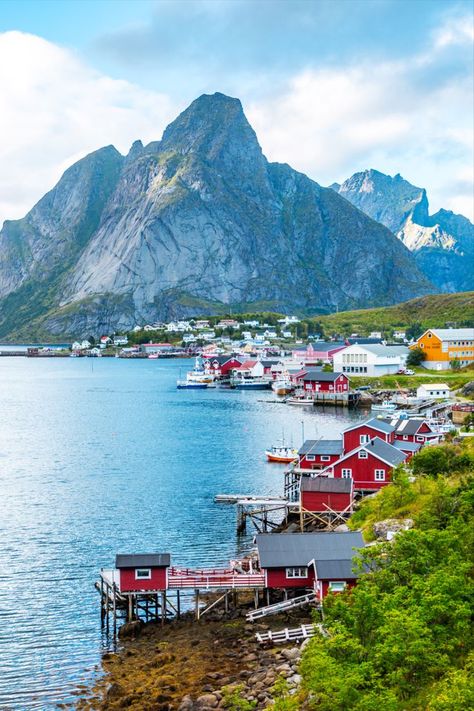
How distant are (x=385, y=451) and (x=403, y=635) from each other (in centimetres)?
3020

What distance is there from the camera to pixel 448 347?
13562cm

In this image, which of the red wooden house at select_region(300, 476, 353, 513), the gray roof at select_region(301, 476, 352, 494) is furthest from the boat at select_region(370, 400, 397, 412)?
the red wooden house at select_region(300, 476, 353, 513)

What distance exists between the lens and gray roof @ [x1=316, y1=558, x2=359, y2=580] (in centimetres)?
3412

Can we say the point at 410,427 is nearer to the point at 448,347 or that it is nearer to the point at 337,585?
the point at 337,585

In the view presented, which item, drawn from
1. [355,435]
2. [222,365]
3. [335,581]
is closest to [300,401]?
[222,365]

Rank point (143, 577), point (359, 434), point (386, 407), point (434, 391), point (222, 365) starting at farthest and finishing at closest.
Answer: point (222, 365)
point (434, 391)
point (386, 407)
point (359, 434)
point (143, 577)

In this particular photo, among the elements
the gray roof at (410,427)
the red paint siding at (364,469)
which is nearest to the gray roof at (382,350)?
the gray roof at (410,427)

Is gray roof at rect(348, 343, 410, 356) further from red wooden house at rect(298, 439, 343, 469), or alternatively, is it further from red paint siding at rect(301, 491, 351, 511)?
red paint siding at rect(301, 491, 351, 511)

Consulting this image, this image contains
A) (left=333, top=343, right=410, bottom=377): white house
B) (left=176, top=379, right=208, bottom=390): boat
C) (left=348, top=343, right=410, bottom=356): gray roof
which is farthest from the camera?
(left=176, top=379, right=208, bottom=390): boat

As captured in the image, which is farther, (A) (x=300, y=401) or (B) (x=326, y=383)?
(B) (x=326, y=383)

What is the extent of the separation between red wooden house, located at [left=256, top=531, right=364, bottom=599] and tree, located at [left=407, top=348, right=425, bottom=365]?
10595 cm

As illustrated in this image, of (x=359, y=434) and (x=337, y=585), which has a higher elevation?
(x=359, y=434)

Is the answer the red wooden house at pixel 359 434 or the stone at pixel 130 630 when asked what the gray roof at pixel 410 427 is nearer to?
the red wooden house at pixel 359 434

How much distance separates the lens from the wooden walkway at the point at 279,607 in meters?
35.1
